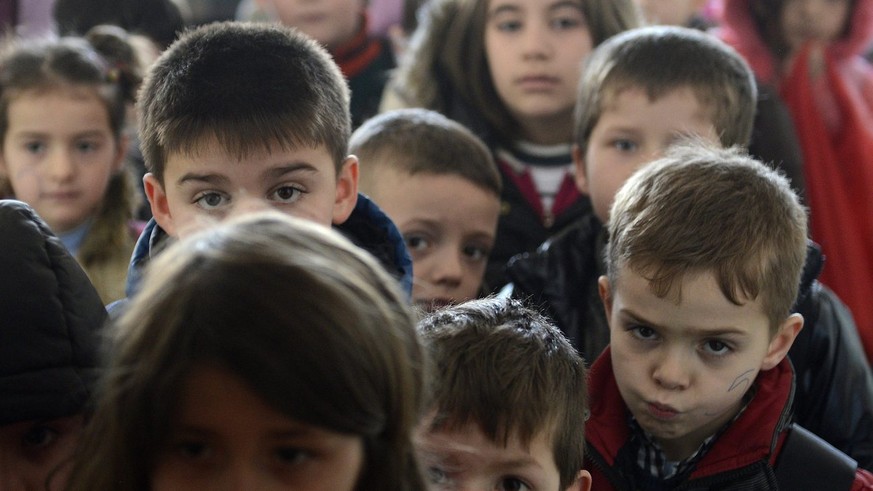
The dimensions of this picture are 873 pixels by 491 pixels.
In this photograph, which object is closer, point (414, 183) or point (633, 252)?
point (633, 252)

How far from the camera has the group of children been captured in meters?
1.25

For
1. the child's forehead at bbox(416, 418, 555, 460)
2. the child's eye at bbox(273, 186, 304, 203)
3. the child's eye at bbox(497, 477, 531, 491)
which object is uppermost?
the child's eye at bbox(273, 186, 304, 203)

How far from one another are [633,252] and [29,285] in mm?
1139

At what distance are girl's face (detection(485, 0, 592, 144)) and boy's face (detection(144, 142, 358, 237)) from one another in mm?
1426

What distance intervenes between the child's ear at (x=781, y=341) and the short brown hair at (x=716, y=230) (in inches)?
0.8

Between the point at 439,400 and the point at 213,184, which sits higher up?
the point at 213,184

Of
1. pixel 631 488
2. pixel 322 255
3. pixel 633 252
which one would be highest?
pixel 322 255

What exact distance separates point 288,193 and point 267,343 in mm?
984

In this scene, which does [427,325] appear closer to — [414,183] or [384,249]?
[384,249]

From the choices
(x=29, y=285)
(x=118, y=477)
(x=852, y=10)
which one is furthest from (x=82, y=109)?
(x=852, y=10)

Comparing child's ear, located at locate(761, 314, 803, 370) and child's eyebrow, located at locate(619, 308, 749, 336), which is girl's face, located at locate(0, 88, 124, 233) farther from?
child's ear, located at locate(761, 314, 803, 370)

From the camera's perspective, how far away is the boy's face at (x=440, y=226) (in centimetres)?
282

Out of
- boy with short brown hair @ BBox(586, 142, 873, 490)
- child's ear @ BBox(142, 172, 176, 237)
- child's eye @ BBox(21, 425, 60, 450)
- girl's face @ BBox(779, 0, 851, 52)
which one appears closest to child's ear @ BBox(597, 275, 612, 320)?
boy with short brown hair @ BBox(586, 142, 873, 490)

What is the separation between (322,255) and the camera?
1.31 meters
